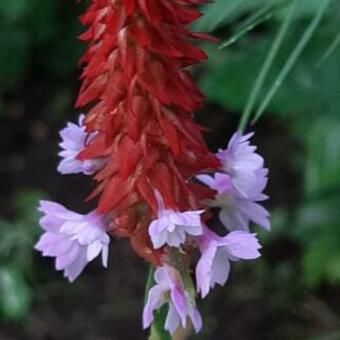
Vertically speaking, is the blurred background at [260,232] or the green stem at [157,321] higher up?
the green stem at [157,321]

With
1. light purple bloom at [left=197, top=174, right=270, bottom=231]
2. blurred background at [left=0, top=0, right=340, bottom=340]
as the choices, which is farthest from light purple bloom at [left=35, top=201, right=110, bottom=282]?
blurred background at [left=0, top=0, right=340, bottom=340]

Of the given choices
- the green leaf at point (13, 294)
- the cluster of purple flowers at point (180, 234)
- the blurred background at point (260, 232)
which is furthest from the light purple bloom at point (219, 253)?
the green leaf at point (13, 294)

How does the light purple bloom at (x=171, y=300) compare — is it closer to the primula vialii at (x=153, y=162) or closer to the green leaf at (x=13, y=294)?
the primula vialii at (x=153, y=162)

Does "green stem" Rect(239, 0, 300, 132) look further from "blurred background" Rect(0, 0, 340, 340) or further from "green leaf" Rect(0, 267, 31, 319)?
"green leaf" Rect(0, 267, 31, 319)

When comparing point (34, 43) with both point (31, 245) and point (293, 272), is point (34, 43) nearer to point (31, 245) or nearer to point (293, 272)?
point (31, 245)

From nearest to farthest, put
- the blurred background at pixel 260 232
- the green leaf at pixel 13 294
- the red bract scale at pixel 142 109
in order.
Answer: the red bract scale at pixel 142 109 < the blurred background at pixel 260 232 < the green leaf at pixel 13 294

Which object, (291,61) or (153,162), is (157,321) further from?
(291,61)

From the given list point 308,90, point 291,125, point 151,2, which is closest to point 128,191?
point 151,2
